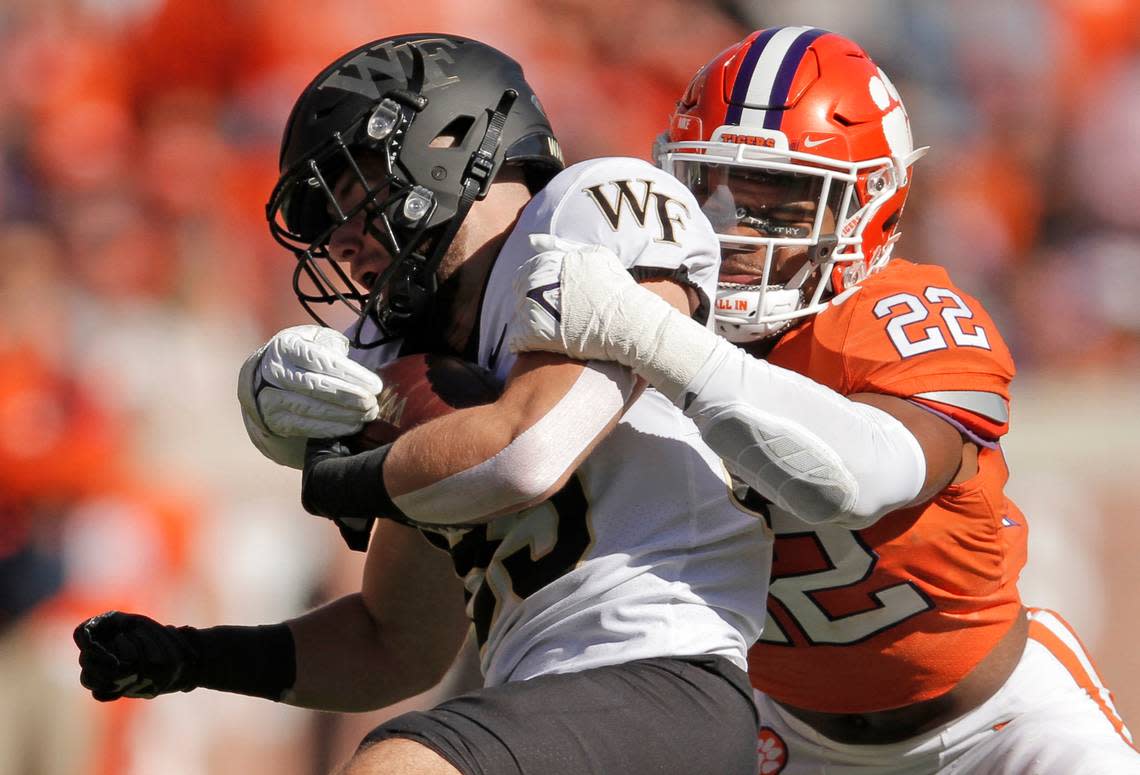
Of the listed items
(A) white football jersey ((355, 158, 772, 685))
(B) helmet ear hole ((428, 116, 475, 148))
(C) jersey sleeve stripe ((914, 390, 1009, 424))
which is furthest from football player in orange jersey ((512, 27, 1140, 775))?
(B) helmet ear hole ((428, 116, 475, 148))

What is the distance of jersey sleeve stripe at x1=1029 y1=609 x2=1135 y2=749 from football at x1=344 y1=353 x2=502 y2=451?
4.91ft

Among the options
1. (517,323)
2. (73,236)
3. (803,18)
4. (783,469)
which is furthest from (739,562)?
(803,18)

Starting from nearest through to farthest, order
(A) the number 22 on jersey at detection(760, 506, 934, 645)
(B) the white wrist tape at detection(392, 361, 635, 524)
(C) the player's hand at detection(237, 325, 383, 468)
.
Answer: (B) the white wrist tape at detection(392, 361, 635, 524)
(C) the player's hand at detection(237, 325, 383, 468)
(A) the number 22 on jersey at detection(760, 506, 934, 645)

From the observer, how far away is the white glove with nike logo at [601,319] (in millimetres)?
2041

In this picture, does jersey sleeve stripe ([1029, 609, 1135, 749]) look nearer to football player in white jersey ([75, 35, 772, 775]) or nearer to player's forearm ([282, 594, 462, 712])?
football player in white jersey ([75, 35, 772, 775])

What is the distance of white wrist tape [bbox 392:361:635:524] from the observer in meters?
1.99

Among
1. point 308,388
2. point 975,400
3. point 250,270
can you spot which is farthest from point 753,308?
point 250,270

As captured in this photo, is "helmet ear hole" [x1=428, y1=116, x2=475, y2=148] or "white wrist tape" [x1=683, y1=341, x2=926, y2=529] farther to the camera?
"helmet ear hole" [x1=428, y1=116, x2=475, y2=148]

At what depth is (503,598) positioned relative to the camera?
225 centimetres

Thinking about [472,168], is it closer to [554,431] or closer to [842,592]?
[554,431]

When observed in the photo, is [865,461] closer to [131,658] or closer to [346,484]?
[346,484]

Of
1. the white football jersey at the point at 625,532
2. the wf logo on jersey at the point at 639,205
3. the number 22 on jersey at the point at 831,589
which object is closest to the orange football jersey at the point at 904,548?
the number 22 on jersey at the point at 831,589

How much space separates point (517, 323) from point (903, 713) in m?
1.34

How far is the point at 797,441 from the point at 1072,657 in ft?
3.97
